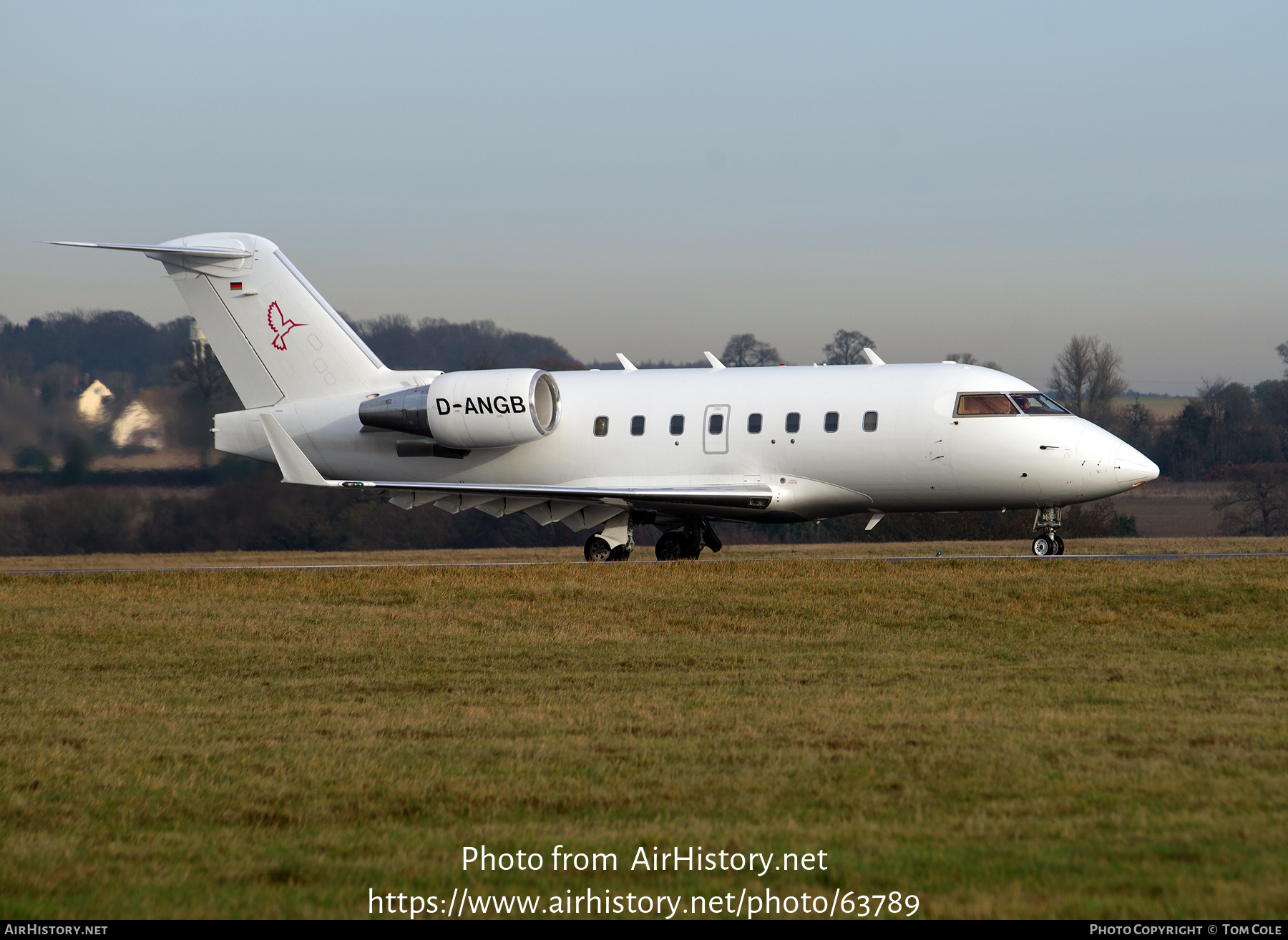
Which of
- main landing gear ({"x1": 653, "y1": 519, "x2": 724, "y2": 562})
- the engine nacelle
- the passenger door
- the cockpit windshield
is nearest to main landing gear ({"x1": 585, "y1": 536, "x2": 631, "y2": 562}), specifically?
main landing gear ({"x1": 653, "y1": 519, "x2": 724, "y2": 562})

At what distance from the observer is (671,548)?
2869 centimetres

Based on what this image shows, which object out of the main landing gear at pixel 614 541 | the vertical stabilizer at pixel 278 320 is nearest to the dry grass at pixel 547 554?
the main landing gear at pixel 614 541

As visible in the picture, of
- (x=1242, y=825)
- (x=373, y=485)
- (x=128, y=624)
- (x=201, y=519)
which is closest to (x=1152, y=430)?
(x=201, y=519)

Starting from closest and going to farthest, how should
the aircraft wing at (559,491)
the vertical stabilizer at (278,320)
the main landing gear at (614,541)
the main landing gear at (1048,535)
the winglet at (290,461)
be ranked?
the winglet at (290,461)
the aircraft wing at (559,491)
the main landing gear at (1048,535)
the main landing gear at (614,541)
the vertical stabilizer at (278,320)

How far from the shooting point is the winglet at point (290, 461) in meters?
24.8

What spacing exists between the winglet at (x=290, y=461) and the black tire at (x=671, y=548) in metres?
7.38

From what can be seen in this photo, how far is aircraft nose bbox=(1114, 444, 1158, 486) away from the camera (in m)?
23.9

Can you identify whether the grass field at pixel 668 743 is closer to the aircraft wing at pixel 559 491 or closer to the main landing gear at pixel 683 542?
the aircraft wing at pixel 559 491

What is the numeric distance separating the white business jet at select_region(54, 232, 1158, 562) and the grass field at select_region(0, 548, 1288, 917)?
12.7 feet

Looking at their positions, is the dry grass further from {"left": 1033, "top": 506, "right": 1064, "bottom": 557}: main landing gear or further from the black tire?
{"left": 1033, "top": 506, "right": 1064, "bottom": 557}: main landing gear

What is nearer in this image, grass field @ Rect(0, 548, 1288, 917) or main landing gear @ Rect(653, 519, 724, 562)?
grass field @ Rect(0, 548, 1288, 917)

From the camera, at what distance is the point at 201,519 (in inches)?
1614

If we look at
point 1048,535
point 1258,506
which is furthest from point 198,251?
point 1258,506
